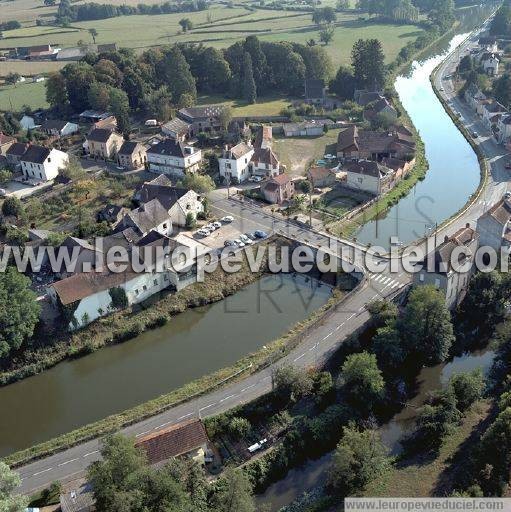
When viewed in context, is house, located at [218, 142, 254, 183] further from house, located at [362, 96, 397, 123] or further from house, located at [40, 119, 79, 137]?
house, located at [40, 119, 79, 137]

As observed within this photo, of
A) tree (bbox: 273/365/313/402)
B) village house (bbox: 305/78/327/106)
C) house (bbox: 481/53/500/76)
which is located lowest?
tree (bbox: 273/365/313/402)

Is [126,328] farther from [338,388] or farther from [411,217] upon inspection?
[411,217]

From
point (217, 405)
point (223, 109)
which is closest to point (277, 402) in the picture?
point (217, 405)

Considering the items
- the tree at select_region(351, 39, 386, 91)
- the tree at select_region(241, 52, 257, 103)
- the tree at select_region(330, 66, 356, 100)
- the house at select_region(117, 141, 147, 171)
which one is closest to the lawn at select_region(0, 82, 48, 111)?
the house at select_region(117, 141, 147, 171)

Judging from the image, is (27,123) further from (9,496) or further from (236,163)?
(9,496)

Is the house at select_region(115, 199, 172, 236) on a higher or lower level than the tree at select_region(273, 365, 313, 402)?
higher

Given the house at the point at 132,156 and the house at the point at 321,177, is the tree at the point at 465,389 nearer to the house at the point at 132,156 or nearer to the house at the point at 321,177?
the house at the point at 321,177

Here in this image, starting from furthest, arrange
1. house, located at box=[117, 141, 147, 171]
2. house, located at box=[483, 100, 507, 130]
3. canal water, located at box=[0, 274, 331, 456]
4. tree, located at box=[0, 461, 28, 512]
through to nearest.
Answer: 1. house, located at box=[483, 100, 507, 130]
2. house, located at box=[117, 141, 147, 171]
3. canal water, located at box=[0, 274, 331, 456]
4. tree, located at box=[0, 461, 28, 512]
